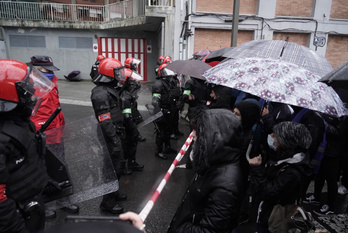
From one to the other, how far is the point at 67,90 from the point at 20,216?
12216mm

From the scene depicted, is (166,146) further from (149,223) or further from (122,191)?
(149,223)

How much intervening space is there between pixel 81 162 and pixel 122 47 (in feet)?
47.1

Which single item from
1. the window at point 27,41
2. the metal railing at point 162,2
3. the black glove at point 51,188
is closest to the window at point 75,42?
the window at point 27,41

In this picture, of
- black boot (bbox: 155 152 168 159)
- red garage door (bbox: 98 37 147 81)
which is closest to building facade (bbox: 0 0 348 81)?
red garage door (bbox: 98 37 147 81)

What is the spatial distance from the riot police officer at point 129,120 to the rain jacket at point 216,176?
2505 mm

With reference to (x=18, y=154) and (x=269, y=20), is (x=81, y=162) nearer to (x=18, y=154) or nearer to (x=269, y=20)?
(x=18, y=154)

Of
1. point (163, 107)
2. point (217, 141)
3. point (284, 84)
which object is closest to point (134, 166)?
point (163, 107)

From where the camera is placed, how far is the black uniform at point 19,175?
66.9 inches

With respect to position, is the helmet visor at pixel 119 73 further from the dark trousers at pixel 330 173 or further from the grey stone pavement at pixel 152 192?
the dark trousers at pixel 330 173

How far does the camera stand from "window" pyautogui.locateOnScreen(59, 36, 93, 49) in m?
16.0

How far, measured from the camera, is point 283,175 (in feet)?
7.18

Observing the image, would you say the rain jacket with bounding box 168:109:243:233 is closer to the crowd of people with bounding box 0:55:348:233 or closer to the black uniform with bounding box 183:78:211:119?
the crowd of people with bounding box 0:55:348:233

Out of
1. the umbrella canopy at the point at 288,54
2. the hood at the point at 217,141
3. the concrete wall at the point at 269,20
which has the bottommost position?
the hood at the point at 217,141

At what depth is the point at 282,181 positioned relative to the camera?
7.11 feet
